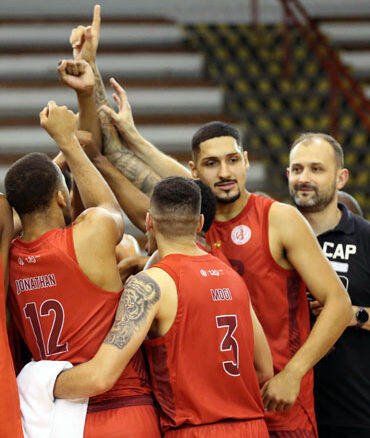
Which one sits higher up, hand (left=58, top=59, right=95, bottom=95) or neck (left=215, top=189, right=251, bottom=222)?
hand (left=58, top=59, right=95, bottom=95)

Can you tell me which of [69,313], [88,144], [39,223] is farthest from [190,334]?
[88,144]

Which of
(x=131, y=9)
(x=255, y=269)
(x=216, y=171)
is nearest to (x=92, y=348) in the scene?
(x=255, y=269)

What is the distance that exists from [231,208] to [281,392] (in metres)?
0.82

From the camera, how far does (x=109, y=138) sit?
→ 372 centimetres

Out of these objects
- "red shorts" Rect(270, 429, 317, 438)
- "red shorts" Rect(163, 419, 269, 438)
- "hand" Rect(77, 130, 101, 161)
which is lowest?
"red shorts" Rect(270, 429, 317, 438)

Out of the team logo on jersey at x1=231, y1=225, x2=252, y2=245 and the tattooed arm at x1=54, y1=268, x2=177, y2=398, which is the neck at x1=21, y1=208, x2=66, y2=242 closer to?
the tattooed arm at x1=54, y1=268, x2=177, y2=398

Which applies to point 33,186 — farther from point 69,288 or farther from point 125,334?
point 125,334

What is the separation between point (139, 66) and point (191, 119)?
111cm

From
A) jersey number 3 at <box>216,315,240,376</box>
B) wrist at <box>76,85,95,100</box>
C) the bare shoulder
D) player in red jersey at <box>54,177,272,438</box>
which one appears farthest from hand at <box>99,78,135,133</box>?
jersey number 3 at <box>216,315,240,376</box>

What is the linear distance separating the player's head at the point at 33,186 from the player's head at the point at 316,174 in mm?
1197

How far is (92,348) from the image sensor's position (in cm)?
268

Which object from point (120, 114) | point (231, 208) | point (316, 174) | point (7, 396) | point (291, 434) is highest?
point (120, 114)

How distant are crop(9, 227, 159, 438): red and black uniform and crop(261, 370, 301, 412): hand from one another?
17.0 inches

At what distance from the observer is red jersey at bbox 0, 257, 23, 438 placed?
2566 millimetres
